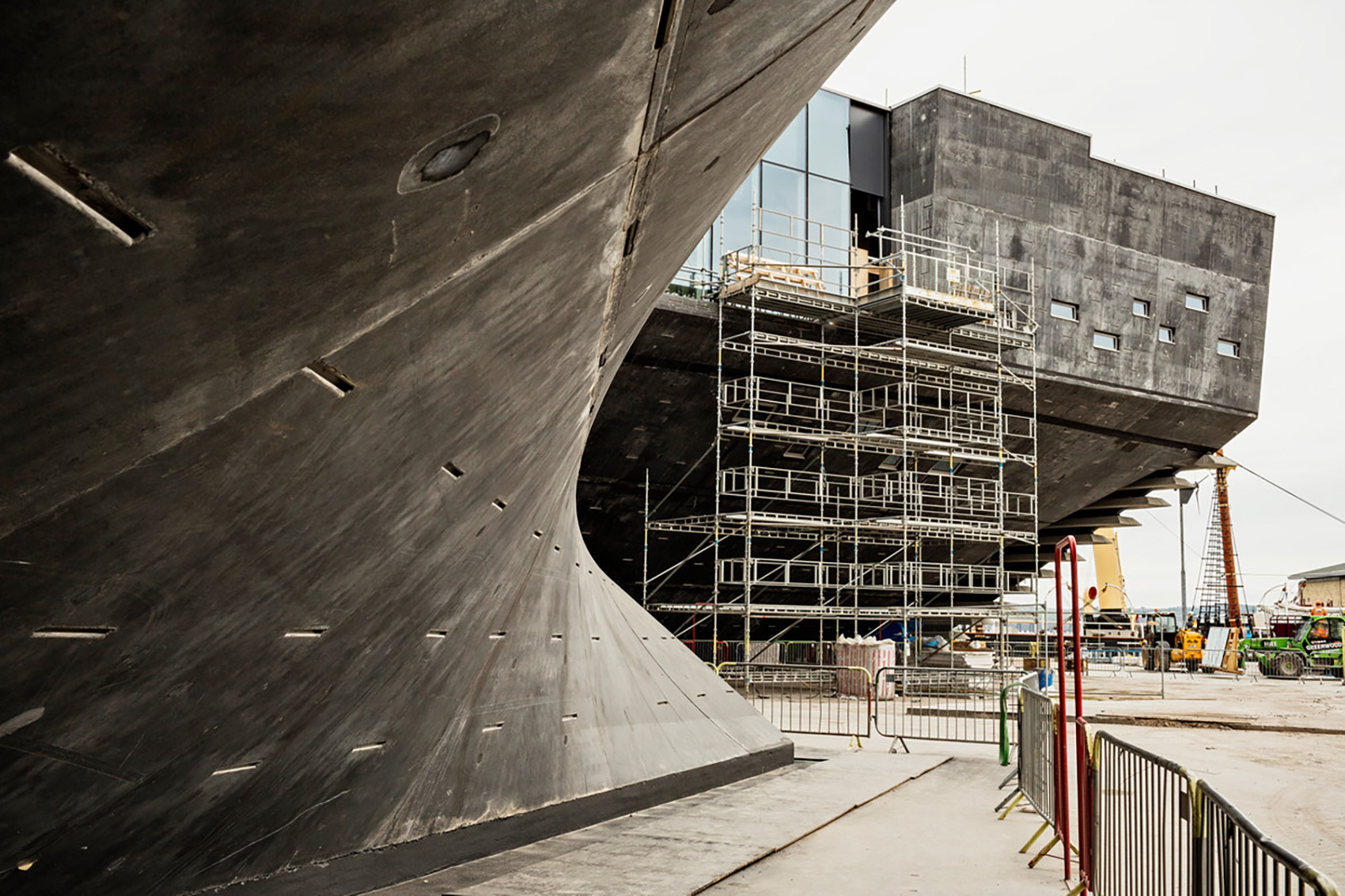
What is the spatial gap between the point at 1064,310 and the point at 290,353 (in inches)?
1127

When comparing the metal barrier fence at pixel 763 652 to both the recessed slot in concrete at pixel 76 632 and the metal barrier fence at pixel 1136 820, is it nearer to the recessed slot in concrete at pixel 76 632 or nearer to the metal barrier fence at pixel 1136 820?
the metal barrier fence at pixel 1136 820

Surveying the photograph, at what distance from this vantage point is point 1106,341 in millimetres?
29203

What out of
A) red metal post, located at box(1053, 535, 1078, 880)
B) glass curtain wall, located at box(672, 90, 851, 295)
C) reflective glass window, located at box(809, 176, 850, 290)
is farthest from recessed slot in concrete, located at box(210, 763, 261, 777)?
reflective glass window, located at box(809, 176, 850, 290)

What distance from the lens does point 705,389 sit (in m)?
23.3

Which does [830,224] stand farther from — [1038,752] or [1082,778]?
[1082,778]

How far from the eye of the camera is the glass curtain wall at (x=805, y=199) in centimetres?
2555

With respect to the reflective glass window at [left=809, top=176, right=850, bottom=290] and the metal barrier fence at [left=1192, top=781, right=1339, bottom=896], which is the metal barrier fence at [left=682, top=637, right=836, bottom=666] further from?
the metal barrier fence at [left=1192, top=781, right=1339, bottom=896]

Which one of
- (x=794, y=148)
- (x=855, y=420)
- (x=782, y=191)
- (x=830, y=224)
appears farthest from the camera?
(x=830, y=224)

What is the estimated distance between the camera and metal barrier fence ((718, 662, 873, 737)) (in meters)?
16.4

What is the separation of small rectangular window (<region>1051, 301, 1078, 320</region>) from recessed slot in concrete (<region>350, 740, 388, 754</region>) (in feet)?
86.0

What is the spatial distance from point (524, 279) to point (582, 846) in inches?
191

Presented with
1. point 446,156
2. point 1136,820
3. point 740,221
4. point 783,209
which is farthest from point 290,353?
point 783,209

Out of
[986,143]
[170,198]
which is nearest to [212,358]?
[170,198]

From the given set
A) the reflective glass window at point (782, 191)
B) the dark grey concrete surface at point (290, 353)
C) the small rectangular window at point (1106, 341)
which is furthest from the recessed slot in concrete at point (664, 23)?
the small rectangular window at point (1106, 341)
